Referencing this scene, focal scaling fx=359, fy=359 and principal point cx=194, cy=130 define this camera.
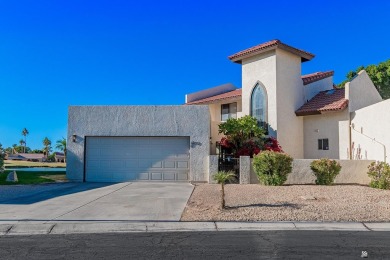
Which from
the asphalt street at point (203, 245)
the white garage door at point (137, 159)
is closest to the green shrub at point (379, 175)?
the asphalt street at point (203, 245)

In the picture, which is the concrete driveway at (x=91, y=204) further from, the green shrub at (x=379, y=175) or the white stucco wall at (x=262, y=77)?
the white stucco wall at (x=262, y=77)

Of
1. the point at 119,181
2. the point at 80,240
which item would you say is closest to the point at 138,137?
the point at 119,181

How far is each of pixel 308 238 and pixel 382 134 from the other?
38.2 feet

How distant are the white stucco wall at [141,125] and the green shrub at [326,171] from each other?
552cm

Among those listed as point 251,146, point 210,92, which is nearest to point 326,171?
point 251,146

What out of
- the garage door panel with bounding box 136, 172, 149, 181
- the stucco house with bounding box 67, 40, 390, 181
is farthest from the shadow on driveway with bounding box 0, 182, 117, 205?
the garage door panel with bounding box 136, 172, 149, 181

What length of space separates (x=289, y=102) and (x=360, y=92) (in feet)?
13.7

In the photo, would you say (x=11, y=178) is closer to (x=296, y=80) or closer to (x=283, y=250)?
(x=283, y=250)

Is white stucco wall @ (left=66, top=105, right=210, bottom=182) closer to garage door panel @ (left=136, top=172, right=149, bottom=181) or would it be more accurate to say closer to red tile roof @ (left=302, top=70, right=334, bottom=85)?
garage door panel @ (left=136, top=172, right=149, bottom=181)

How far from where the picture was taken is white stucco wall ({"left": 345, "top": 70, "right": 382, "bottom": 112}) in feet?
68.1

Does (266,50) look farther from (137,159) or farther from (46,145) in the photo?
(46,145)

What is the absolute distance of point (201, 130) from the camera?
18.6 m

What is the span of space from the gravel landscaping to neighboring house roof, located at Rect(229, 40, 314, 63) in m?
10.4

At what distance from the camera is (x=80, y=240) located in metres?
7.25
